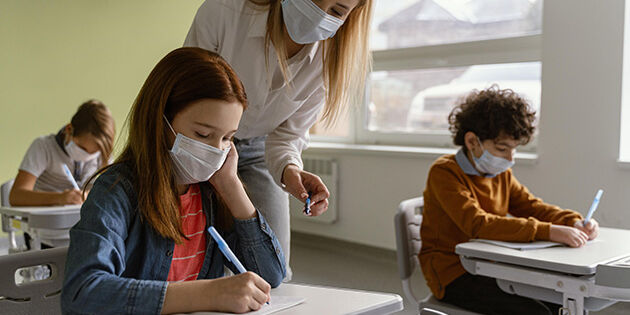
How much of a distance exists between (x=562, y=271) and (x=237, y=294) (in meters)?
1.04

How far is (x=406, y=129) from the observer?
4582 mm

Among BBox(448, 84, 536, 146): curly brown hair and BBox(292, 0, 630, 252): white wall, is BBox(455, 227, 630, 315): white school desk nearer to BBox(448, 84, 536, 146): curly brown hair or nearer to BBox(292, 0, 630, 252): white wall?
BBox(448, 84, 536, 146): curly brown hair

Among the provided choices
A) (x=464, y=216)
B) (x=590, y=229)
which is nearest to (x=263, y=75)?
(x=464, y=216)

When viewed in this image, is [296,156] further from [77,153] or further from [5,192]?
[5,192]

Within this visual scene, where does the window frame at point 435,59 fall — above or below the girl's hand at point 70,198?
above

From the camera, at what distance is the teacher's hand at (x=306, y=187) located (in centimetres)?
145

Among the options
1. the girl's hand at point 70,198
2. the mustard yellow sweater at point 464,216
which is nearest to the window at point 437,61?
the mustard yellow sweater at point 464,216

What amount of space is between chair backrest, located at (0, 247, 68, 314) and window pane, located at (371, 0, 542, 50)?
3222 mm

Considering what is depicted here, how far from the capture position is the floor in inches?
149

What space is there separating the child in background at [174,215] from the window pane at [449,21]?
296 cm

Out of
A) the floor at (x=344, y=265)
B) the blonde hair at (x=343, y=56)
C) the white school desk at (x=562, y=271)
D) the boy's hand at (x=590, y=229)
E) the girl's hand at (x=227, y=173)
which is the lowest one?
the floor at (x=344, y=265)

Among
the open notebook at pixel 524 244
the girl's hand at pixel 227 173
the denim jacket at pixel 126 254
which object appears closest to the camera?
the denim jacket at pixel 126 254

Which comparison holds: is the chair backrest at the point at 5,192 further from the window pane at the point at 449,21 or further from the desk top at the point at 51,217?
the window pane at the point at 449,21

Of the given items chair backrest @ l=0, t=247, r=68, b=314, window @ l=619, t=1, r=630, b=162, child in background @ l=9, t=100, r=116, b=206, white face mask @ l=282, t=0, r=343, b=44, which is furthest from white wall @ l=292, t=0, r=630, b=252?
chair backrest @ l=0, t=247, r=68, b=314
